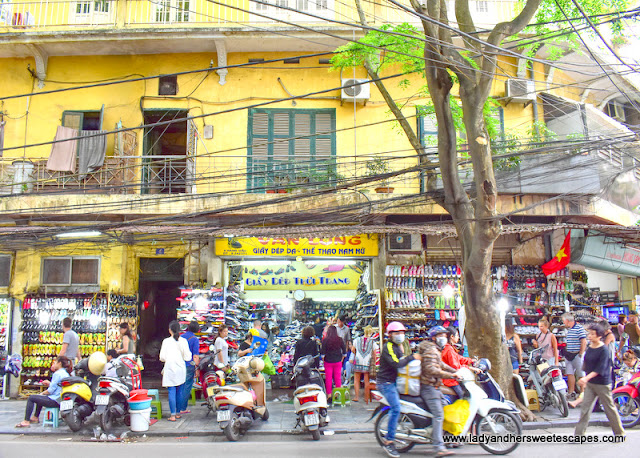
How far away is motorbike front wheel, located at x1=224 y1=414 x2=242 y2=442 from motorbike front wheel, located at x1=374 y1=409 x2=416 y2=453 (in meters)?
2.29

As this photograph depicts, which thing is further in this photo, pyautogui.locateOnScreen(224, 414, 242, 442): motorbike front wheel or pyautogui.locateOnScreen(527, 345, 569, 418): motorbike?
pyautogui.locateOnScreen(527, 345, 569, 418): motorbike

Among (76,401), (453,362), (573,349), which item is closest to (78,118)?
(76,401)

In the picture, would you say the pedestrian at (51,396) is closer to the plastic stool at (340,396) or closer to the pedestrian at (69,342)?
the pedestrian at (69,342)

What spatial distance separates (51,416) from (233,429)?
3.45 metres

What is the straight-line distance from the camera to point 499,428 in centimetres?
657

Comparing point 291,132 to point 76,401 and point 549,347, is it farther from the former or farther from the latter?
point 76,401

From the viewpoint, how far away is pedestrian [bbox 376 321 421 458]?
255 inches

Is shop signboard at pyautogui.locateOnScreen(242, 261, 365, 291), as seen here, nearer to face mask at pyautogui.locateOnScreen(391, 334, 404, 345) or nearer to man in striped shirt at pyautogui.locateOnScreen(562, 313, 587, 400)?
man in striped shirt at pyautogui.locateOnScreen(562, 313, 587, 400)

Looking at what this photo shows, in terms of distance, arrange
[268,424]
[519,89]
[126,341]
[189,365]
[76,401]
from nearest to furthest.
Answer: [76,401] → [268,424] → [189,365] → [126,341] → [519,89]

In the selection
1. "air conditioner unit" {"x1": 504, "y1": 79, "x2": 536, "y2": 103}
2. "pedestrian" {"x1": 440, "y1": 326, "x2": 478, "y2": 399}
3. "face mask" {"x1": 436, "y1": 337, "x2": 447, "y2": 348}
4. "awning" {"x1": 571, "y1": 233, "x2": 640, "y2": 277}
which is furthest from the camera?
"air conditioner unit" {"x1": 504, "y1": 79, "x2": 536, "y2": 103}

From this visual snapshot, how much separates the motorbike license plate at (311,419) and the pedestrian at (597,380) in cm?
363

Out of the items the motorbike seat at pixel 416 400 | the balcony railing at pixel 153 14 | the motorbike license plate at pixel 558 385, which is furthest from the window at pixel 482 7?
the motorbike seat at pixel 416 400

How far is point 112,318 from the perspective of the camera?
41.1 ft

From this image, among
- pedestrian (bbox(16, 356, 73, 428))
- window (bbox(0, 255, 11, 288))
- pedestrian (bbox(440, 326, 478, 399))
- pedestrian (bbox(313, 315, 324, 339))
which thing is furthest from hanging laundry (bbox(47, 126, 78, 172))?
pedestrian (bbox(440, 326, 478, 399))
